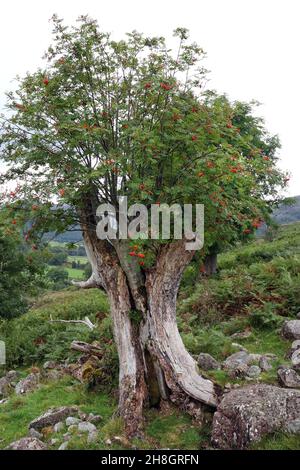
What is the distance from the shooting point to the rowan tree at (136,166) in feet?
27.0

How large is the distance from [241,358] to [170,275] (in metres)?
3.41

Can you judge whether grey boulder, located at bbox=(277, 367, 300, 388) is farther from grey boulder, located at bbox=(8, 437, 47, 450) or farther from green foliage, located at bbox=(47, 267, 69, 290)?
green foliage, located at bbox=(47, 267, 69, 290)

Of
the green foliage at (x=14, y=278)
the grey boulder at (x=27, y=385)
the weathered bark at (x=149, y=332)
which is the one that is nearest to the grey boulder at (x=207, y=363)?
the weathered bark at (x=149, y=332)

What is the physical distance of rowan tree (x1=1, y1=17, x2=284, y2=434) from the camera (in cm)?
822

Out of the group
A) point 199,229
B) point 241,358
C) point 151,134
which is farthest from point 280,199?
point 151,134

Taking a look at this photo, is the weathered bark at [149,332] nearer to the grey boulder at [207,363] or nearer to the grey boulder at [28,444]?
the grey boulder at [207,363]

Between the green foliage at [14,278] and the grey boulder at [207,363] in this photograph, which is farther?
the green foliage at [14,278]

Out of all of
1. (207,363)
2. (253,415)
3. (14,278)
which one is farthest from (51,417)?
(14,278)

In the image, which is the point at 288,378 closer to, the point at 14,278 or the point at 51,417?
the point at 51,417

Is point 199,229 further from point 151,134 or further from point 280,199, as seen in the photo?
point 280,199

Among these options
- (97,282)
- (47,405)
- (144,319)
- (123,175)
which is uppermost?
(123,175)

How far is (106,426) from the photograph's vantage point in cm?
864

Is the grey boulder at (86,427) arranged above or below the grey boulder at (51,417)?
above

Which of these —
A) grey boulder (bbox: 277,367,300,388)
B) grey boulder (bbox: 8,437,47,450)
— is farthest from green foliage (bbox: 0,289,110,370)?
grey boulder (bbox: 277,367,300,388)
